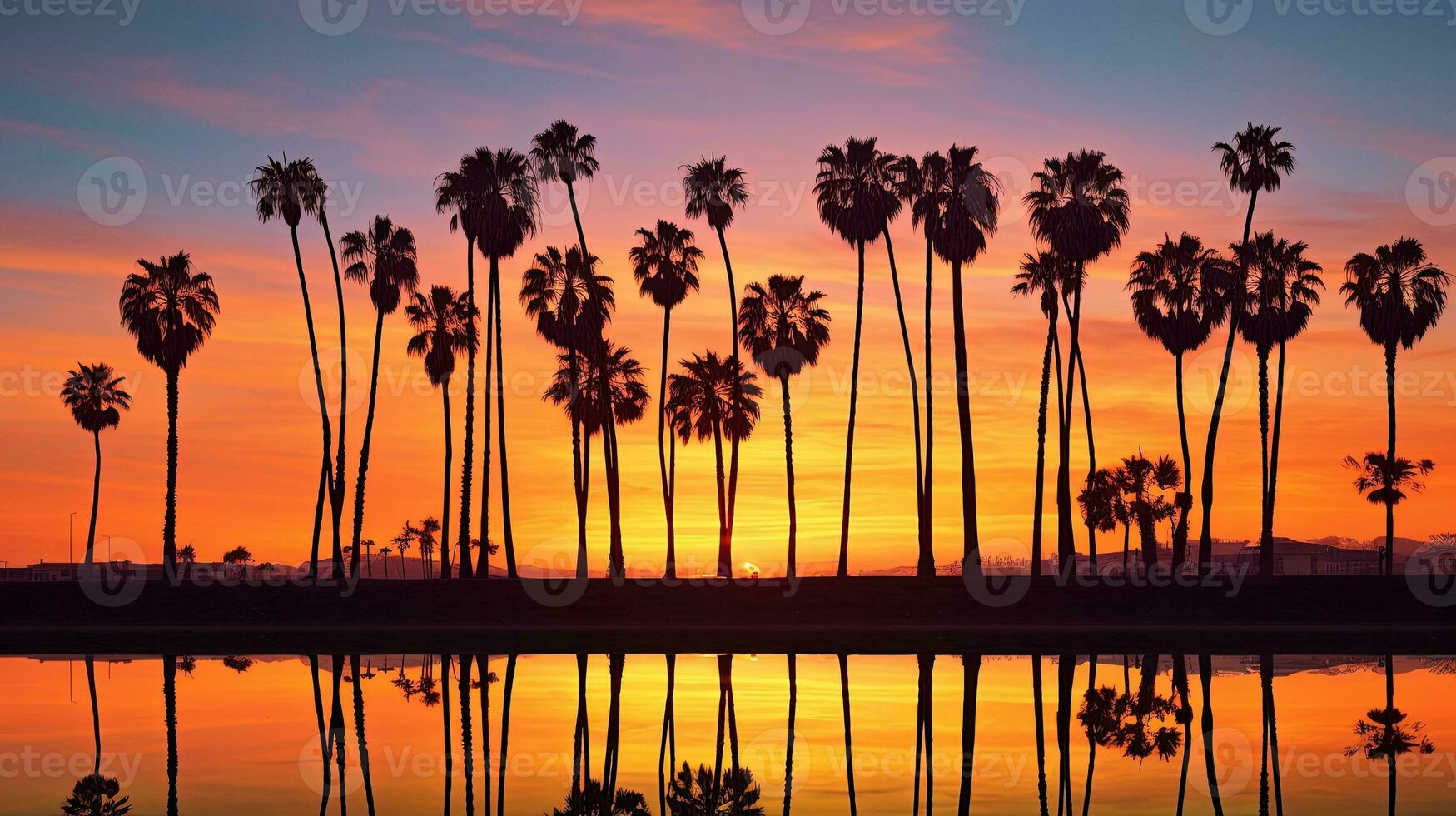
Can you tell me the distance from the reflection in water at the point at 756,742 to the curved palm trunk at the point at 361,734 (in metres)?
0.06

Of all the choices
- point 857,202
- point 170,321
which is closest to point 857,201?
point 857,202

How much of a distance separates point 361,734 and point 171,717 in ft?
16.5

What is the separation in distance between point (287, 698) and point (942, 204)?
141ft

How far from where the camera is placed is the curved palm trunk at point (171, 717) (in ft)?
55.0

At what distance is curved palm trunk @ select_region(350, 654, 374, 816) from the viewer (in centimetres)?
1675

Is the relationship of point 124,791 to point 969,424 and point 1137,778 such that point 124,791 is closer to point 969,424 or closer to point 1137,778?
point 1137,778

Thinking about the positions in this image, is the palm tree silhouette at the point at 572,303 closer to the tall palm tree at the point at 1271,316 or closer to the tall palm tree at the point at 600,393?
the tall palm tree at the point at 600,393

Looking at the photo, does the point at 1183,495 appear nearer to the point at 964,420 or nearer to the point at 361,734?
the point at 964,420

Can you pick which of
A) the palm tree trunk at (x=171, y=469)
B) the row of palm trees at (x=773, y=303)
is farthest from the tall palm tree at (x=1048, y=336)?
the palm tree trunk at (x=171, y=469)

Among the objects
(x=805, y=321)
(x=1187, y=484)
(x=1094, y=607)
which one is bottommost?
(x=1094, y=607)

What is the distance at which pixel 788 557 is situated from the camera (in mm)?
67562

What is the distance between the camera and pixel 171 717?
81.0 feet

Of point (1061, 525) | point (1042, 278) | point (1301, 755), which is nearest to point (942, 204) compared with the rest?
point (1042, 278)

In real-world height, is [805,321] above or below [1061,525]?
above
